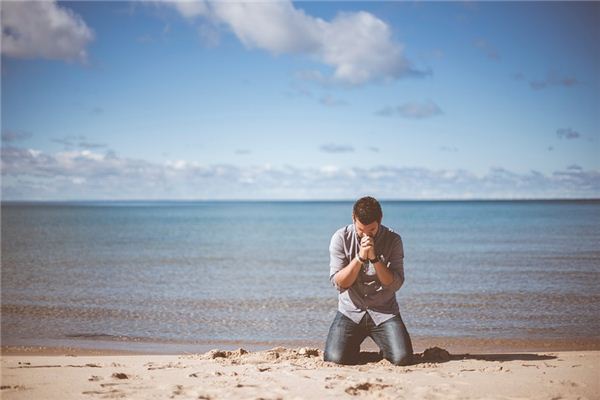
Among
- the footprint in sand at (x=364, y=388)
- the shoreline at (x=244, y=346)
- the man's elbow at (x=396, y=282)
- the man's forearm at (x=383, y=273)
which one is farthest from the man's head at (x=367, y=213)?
the shoreline at (x=244, y=346)

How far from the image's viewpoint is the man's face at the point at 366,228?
21.1ft

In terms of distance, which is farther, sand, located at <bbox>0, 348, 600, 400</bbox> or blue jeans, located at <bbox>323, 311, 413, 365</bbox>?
blue jeans, located at <bbox>323, 311, 413, 365</bbox>

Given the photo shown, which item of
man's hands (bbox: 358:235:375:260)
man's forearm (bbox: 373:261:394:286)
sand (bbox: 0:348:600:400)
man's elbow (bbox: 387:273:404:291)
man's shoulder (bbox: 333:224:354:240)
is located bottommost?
sand (bbox: 0:348:600:400)

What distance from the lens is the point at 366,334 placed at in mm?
6961

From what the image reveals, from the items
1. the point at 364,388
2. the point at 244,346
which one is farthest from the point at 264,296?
the point at 364,388

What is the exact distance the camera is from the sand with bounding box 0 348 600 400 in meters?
5.48

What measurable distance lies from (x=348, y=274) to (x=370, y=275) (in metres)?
0.54

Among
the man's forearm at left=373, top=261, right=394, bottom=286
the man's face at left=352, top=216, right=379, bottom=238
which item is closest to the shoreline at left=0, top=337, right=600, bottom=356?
the man's forearm at left=373, top=261, right=394, bottom=286

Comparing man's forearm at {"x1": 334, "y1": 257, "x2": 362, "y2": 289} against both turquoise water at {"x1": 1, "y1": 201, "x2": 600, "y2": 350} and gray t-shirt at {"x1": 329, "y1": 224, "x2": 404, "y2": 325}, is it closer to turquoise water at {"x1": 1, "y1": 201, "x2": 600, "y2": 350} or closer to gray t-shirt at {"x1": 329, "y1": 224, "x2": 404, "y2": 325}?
gray t-shirt at {"x1": 329, "y1": 224, "x2": 404, "y2": 325}

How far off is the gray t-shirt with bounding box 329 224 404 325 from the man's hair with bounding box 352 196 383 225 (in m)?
0.45

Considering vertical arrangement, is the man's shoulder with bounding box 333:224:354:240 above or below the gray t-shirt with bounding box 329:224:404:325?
above

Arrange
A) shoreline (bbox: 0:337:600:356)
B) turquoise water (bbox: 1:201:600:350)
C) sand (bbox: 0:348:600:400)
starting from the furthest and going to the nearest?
turquoise water (bbox: 1:201:600:350)
shoreline (bbox: 0:337:600:356)
sand (bbox: 0:348:600:400)

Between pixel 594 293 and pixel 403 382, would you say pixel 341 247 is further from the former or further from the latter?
pixel 594 293

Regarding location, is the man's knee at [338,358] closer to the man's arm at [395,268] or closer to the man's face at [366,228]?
the man's arm at [395,268]
